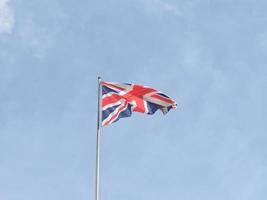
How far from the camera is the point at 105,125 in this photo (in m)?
44.5

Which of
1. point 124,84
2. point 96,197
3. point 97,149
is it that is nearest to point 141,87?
point 124,84

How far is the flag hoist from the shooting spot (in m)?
45.4

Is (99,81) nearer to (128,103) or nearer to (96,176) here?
(128,103)

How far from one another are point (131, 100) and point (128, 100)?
17 centimetres

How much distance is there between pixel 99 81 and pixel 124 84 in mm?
1516

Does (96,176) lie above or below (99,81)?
below

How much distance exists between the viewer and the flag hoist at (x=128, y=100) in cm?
4538

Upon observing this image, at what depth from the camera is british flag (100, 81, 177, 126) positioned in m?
45.7

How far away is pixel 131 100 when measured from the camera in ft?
152

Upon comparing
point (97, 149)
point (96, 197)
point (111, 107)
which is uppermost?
point (111, 107)

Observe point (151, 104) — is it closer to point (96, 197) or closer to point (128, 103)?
point (128, 103)

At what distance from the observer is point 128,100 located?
46.3m

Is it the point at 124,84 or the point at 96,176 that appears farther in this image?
the point at 124,84

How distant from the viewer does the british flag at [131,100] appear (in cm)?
4569
